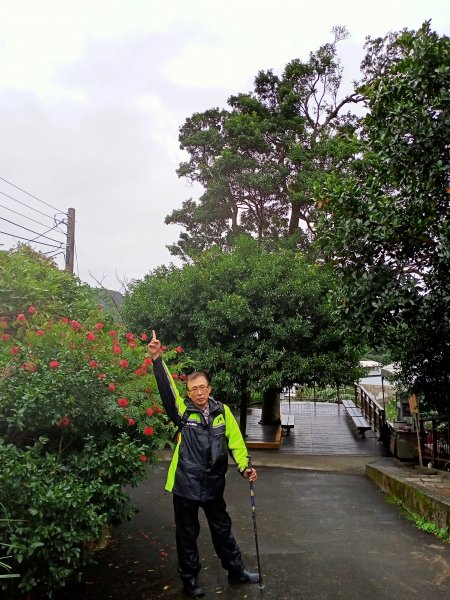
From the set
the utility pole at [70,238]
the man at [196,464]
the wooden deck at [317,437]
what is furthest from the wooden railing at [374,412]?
the man at [196,464]

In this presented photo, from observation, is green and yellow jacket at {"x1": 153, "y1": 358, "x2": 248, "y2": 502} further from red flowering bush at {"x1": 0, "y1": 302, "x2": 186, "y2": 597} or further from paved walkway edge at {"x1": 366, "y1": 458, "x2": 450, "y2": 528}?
paved walkway edge at {"x1": 366, "y1": 458, "x2": 450, "y2": 528}

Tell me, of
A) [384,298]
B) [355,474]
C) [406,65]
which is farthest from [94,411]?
[355,474]

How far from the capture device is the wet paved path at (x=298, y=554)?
3.76 m

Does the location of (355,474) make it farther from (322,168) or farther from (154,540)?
(322,168)

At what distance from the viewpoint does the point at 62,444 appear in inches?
144

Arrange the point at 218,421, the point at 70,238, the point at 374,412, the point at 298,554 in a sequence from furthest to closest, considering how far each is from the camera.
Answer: the point at 374,412
the point at 70,238
the point at 298,554
the point at 218,421

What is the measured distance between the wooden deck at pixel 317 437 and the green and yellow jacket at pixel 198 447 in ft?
26.5

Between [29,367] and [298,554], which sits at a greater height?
[29,367]

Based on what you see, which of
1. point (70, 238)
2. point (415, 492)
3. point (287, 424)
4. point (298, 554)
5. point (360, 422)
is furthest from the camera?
point (70, 238)

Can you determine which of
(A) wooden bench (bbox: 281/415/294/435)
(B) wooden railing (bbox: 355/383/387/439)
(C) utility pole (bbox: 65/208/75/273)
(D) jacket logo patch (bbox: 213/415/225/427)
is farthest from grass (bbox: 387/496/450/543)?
(C) utility pole (bbox: 65/208/75/273)

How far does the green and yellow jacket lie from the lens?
3.61 metres

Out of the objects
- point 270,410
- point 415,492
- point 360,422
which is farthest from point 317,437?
point 415,492

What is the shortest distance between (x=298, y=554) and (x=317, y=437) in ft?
30.5

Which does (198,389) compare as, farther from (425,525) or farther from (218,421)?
(425,525)
